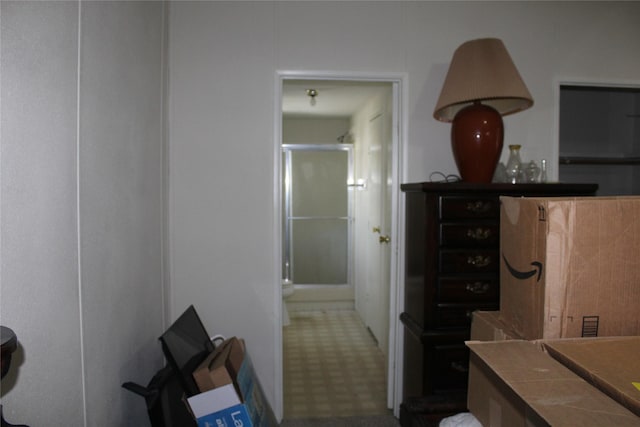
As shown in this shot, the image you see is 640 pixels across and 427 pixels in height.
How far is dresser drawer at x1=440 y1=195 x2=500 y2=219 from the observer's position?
2.11m

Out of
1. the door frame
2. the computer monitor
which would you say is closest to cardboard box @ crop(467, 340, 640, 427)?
the computer monitor

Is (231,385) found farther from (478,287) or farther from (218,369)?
(478,287)

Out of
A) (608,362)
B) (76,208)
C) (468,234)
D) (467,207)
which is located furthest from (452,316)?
(76,208)

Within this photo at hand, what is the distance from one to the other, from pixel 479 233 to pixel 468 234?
6cm

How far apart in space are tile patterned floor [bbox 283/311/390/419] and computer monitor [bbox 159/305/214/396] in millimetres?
838

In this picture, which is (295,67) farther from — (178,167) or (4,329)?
(4,329)

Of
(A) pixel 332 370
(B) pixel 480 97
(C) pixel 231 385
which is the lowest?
(A) pixel 332 370

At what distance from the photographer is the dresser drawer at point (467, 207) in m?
2.11

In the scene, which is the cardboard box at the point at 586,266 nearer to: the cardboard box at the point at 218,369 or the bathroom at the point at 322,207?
the cardboard box at the point at 218,369

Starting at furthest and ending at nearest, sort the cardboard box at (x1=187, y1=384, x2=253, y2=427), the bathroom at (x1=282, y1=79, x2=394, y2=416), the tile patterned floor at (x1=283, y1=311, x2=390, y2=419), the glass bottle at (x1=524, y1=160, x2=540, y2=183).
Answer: the bathroom at (x1=282, y1=79, x2=394, y2=416) < the tile patterned floor at (x1=283, y1=311, x2=390, y2=419) < the glass bottle at (x1=524, y1=160, x2=540, y2=183) < the cardboard box at (x1=187, y1=384, x2=253, y2=427)

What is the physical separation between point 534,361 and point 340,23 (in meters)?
2.14

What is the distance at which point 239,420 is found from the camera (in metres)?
1.65

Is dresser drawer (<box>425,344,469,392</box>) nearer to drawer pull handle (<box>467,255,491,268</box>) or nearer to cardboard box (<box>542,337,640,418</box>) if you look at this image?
drawer pull handle (<box>467,255,491,268</box>)

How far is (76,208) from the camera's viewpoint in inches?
49.2
